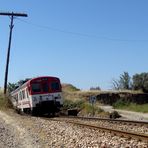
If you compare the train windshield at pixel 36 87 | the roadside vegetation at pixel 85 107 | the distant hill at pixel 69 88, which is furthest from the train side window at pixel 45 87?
the distant hill at pixel 69 88

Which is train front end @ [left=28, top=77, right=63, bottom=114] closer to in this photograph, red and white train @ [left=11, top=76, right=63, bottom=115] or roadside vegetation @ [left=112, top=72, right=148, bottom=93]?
red and white train @ [left=11, top=76, right=63, bottom=115]

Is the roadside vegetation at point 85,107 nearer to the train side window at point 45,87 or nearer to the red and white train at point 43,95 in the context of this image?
the red and white train at point 43,95

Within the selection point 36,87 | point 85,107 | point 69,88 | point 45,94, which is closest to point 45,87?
point 45,94

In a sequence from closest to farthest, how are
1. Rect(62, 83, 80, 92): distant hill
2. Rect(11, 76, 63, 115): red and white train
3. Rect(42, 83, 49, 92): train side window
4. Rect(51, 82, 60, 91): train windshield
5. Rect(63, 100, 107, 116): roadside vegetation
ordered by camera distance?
1. Rect(11, 76, 63, 115): red and white train
2. Rect(42, 83, 49, 92): train side window
3. Rect(51, 82, 60, 91): train windshield
4. Rect(63, 100, 107, 116): roadside vegetation
5. Rect(62, 83, 80, 92): distant hill

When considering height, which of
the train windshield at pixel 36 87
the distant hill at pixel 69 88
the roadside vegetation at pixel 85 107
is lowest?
the roadside vegetation at pixel 85 107

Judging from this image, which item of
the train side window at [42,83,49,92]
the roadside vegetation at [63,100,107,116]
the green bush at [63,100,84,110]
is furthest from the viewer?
the green bush at [63,100,84,110]

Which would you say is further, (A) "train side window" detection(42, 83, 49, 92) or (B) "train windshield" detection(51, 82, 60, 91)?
(B) "train windshield" detection(51, 82, 60, 91)

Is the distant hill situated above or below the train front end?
above

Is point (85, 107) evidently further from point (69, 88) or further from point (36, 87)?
point (69, 88)

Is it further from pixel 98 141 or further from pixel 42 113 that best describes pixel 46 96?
pixel 98 141

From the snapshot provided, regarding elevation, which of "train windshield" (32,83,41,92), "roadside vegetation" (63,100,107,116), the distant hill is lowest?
"roadside vegetation" (63,100,107,116)

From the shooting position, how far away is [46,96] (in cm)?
3338

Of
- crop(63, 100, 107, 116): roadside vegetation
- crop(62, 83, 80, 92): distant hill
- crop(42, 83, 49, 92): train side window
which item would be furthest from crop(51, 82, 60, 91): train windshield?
crop(62, 83, 80, 92): distant hill

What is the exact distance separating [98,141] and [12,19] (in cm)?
3522
